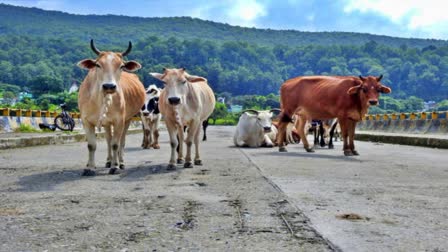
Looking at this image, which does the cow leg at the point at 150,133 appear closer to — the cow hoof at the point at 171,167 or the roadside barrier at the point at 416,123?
the cow hoof at the point at 171,167

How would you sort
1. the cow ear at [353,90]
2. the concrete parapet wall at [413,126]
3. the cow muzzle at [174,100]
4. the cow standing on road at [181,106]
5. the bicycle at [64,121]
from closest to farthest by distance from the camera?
1. the cow muzzle at [174,100]
2. the cow standing on road at [181,106]
3. the cow ear at [353,90]
4. the concrete parapet wall at [413,126]
5. the bicycle at [64,121]

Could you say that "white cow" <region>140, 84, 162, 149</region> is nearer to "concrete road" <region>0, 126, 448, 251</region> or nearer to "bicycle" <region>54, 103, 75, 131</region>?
"concrete road" <region>0, 126, 448, 251</region>

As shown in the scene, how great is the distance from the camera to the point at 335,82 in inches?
630

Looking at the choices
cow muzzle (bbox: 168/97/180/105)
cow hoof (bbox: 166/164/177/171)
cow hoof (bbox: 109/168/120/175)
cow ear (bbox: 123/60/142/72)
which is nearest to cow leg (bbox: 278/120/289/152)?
cow muzzle (bbox: 168/97/180/105)

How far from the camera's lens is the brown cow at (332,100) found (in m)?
14.9

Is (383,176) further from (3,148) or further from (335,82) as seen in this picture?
(3,148)

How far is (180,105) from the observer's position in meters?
10.8

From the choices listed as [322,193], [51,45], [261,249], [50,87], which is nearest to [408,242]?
[261,249]

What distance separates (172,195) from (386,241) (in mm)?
2798

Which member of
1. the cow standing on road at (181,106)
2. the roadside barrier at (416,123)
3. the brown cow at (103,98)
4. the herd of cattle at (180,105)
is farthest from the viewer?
the roadside barrier at (416,123)

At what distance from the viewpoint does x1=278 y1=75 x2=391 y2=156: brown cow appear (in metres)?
14.9

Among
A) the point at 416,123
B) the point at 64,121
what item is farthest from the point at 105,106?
the point at 416,123

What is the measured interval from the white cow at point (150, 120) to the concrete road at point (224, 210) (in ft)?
23.9

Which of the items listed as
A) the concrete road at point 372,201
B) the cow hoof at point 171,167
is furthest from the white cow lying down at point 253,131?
the cow hoof at point 171,167
